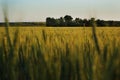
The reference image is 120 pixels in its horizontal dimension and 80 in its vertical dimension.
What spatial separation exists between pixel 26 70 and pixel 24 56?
0.14 metres

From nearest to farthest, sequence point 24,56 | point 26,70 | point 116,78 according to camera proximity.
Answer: point 116,78 < point 26,70 < point 24,56

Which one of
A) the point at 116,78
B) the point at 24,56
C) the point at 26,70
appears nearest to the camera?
the point at 116,78

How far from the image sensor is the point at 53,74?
48cm

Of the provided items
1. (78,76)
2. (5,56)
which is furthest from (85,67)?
(5,56)

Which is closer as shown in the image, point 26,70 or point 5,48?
point 26,70

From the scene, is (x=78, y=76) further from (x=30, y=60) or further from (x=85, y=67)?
(x=30, y=60)

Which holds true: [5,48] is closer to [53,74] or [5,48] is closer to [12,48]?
[12,48]

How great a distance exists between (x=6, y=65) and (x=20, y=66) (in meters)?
0.05

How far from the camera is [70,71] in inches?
21.3

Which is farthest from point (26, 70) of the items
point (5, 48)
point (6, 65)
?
point (5, 48)

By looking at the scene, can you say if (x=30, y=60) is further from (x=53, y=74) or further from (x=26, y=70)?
(x=53, y=74)

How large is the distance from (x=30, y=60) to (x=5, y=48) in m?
0.10

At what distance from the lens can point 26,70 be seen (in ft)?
1.96

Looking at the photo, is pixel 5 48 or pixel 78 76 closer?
pixel 78 76
